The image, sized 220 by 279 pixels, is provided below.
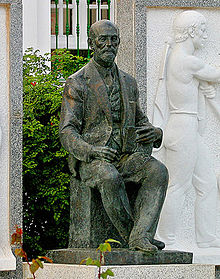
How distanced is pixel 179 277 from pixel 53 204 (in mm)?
3811

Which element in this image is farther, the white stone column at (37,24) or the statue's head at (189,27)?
the white stone column at (37,24)

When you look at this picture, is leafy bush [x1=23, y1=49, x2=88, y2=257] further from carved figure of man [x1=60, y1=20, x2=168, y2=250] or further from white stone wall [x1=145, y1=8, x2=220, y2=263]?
carved figure of man [x1=60, y1=20, x2=168, y2=250]

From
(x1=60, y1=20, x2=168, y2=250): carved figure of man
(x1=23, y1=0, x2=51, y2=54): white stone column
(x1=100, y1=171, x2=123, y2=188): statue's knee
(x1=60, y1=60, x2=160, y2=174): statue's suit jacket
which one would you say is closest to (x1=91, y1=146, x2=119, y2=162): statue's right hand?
(x1=60, y1=20, x2=168, y2=250): carved figure of man

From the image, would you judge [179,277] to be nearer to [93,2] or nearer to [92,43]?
[92,43]

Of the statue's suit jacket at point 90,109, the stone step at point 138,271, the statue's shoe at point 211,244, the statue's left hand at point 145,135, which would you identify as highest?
the statue's suit jacket at point 90,109

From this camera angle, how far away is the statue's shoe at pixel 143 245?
7.86 meters

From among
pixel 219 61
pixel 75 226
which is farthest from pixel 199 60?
pixel 75 226

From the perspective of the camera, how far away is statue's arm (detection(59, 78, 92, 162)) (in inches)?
318

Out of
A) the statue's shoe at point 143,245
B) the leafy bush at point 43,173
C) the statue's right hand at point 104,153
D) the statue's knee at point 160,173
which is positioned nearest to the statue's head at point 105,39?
the statue's right hand at point 104,153

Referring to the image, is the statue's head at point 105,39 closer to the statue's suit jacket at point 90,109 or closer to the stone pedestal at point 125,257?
the statue's suit jacket at point 90,109

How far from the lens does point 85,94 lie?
8.38 m

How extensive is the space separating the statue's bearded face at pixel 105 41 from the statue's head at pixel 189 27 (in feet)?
6.86

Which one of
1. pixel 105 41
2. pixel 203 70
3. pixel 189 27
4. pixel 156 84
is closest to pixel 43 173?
pixel 156 84

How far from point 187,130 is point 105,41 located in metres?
2.23
